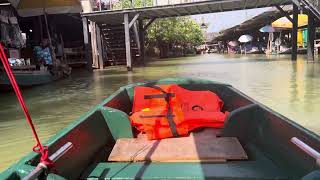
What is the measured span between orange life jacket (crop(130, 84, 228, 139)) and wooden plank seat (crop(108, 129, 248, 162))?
0.14 metres

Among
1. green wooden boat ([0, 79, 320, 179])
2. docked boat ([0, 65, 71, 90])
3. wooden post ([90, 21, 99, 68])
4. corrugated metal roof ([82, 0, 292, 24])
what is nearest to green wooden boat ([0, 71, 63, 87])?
docked boat ([0, 65, 71, 90])

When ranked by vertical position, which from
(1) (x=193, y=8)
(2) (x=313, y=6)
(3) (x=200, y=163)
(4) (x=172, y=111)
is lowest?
(3) (x=200, y=163)

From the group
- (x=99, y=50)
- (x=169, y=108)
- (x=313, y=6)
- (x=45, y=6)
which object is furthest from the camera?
(x=99, y=50)

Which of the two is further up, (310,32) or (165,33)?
(165,33)

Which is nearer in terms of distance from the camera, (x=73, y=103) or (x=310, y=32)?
(x=73, y=103)

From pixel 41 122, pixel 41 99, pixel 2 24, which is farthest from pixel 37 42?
pixel 41 122

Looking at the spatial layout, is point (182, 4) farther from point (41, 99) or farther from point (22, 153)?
point (22, 153)

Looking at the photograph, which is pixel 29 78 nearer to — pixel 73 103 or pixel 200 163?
pixel 73 103

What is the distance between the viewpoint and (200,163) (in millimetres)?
3590

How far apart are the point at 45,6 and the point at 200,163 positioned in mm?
12847

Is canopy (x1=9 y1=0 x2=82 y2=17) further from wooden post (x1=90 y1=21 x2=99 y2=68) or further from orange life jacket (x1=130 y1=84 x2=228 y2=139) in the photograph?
orange life jacket (x1=130 y1=84 x2=228 y2=139)

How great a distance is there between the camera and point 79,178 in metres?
3.28

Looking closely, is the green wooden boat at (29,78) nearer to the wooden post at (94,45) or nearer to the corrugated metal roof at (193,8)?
the corrugated metal roof at (193,8)

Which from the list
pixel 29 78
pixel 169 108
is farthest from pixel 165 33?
pixel 169 108
